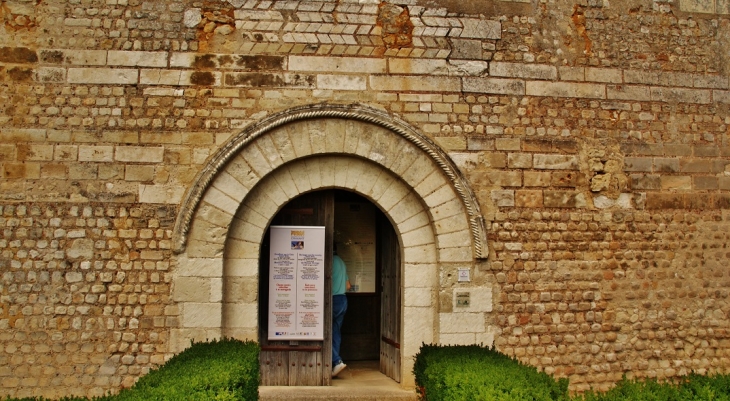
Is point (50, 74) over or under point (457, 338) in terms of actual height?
over

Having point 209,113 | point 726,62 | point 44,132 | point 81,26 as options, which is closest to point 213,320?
point 209,113

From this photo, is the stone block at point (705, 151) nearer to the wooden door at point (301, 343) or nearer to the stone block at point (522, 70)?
the stone block at point (522, 70)

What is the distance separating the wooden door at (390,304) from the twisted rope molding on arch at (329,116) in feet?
3.19

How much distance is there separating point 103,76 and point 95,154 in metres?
0.73

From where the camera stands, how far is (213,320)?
19.2 ft

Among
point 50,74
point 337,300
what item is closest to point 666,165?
point 337,300

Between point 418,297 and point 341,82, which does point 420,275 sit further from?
point 341,82

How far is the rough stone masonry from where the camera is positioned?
5.83m

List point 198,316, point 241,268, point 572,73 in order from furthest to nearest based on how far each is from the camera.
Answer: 1. point 572,73
2. point 241,268
3. point 198,316

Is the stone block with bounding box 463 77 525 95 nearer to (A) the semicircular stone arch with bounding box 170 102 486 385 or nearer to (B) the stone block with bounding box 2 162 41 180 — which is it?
(A) the semicircular stone arch with bounding box 170 102 486 385

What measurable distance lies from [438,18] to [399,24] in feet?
1.31

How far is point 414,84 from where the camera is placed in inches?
246

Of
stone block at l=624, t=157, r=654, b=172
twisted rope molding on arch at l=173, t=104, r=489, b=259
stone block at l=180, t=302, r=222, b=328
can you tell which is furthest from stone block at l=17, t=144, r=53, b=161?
stone block at l=624, t=157, r=654, b=172

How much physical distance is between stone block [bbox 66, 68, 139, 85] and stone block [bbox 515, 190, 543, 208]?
3819 mm
